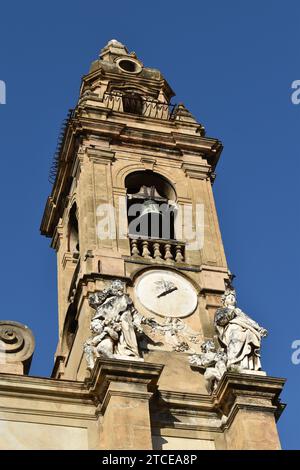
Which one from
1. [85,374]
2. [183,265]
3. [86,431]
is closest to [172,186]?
[183,265]

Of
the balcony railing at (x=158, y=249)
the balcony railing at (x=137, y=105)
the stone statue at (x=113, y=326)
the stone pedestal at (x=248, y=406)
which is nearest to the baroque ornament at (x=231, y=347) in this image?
the stone pedestal at (x=248, y=406)

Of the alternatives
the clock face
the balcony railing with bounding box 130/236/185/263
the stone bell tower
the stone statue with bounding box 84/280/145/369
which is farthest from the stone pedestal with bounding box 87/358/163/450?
the balcony railing with bounding box 130/236/185/263

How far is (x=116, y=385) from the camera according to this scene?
20109 millimetres

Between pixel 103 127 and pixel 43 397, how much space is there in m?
8.88

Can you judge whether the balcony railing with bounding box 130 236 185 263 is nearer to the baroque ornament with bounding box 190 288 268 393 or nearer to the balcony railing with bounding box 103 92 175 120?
the baroque ornament with bounding box 190 288 268 393

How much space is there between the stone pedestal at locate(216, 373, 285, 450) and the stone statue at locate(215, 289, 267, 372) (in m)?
0.54

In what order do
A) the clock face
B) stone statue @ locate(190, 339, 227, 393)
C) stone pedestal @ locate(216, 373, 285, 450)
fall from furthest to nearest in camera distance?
the clock face, stone statue @ locate(190, 339, 227, 393), stone pedestal @ locate(216, 373, 285, 450)

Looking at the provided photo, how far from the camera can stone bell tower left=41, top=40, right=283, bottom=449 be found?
20.5m

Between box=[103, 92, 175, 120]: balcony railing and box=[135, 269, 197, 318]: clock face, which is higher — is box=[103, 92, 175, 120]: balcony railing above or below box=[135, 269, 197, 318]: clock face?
above

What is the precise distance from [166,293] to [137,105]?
8107mm

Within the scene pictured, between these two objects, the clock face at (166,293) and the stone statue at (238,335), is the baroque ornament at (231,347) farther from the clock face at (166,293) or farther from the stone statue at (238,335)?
the clock face at (166,293)

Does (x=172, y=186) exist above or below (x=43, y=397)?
above

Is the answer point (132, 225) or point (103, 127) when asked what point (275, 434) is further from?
point (103, 127)

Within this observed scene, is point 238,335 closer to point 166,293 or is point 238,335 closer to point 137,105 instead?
point 166,293
